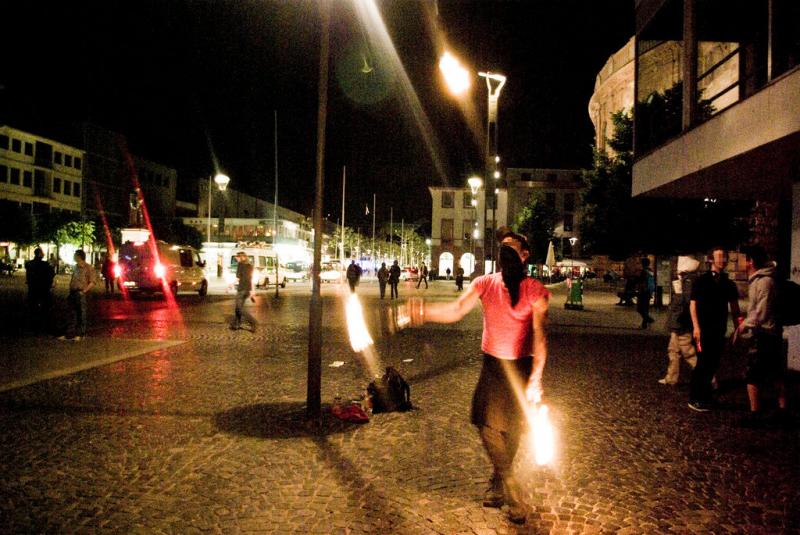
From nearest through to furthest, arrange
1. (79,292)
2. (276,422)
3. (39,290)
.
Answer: (276,422), (79,292), (39,290)

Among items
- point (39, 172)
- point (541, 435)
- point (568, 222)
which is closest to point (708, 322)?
point (541, 435)

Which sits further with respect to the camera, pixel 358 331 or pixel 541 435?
pixel 358 331

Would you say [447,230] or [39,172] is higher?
[39,172]

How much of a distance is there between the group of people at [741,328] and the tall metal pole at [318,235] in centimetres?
438

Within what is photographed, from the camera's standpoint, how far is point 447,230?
269ft

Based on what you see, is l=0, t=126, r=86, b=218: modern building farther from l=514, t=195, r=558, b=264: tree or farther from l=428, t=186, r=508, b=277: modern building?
l=514, t=195, r=558, b=264: tree

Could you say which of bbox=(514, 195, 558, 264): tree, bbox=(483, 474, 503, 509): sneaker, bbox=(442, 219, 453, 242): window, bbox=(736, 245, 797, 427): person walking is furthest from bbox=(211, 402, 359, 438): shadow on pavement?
bbox=(442, 219, 453, 242): window

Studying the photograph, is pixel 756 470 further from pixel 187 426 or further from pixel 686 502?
pixel 187 426

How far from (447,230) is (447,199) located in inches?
165

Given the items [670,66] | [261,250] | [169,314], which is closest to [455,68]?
[169,314]

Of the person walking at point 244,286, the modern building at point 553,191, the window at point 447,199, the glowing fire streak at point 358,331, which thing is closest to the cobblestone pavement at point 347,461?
the glowing fire streak at point 358,331

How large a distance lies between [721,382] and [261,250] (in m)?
36.0

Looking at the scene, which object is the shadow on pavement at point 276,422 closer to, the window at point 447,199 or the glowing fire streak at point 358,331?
the glowing fire streak at point 358,331

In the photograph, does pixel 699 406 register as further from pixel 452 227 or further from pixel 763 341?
pixel 452 227
